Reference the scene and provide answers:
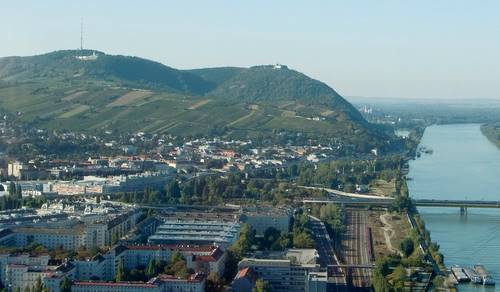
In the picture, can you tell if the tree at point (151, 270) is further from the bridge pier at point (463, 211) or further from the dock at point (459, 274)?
the bridge pier at point (463, 211)

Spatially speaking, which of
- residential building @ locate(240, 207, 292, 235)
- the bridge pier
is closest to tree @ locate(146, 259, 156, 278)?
residential building @ locate(240, 207, 292, 235)

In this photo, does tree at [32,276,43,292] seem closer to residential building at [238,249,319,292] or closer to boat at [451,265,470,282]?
residential building at [238,249,319,292]

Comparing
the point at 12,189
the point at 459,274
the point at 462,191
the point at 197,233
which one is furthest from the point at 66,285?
the point at 462,191

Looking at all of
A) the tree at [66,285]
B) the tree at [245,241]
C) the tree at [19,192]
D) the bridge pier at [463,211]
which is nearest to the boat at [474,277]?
the tree at [245,241]

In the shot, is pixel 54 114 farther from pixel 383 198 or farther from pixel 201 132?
pixel 383 198

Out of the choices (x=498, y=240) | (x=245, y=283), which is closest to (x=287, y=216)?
(x=498, y=240)

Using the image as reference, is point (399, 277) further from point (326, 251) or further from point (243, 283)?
point (326, 251)
